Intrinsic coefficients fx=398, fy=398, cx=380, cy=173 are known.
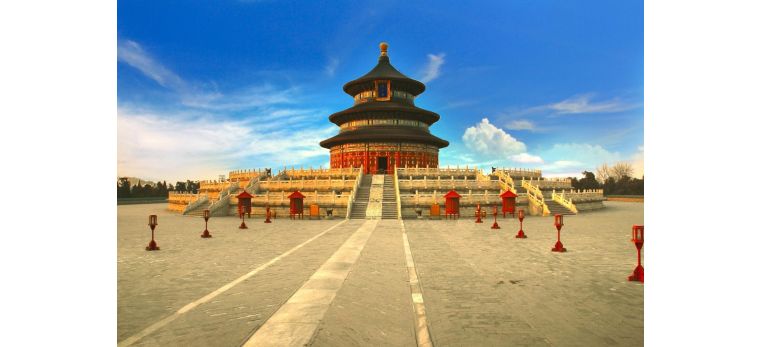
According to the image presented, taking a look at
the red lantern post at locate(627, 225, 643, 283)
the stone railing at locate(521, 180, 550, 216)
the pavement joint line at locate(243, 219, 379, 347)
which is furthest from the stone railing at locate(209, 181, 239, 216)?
the red lantern post at locate(627, 225, 643, 283)

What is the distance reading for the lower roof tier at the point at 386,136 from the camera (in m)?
47.1

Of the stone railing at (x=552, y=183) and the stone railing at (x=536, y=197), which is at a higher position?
the stone railing at (x=552, y=183)

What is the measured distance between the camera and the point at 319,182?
109 ft

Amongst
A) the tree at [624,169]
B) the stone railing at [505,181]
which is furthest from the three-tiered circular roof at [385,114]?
the tree at [624,169]

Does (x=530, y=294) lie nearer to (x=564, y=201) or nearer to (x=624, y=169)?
(x=624, y=169)

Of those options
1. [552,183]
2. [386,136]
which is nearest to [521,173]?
[552,183]

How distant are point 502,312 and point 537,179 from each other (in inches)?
1392

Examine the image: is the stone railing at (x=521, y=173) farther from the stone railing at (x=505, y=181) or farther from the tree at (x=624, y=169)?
the tree at (x=624, y=169)

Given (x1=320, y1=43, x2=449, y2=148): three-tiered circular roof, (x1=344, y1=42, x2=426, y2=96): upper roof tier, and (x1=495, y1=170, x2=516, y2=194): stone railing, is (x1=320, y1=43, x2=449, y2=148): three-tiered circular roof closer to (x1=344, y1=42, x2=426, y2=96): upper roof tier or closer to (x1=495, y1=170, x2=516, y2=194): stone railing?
(x1=344, y1=42, x2=426, y2=96): upper roof tier

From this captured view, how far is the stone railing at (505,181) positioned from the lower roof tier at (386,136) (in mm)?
13248

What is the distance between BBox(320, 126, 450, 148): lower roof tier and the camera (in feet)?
154

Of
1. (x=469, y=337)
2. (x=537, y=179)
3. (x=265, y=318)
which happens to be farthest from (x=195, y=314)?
(x=537, y=179)
